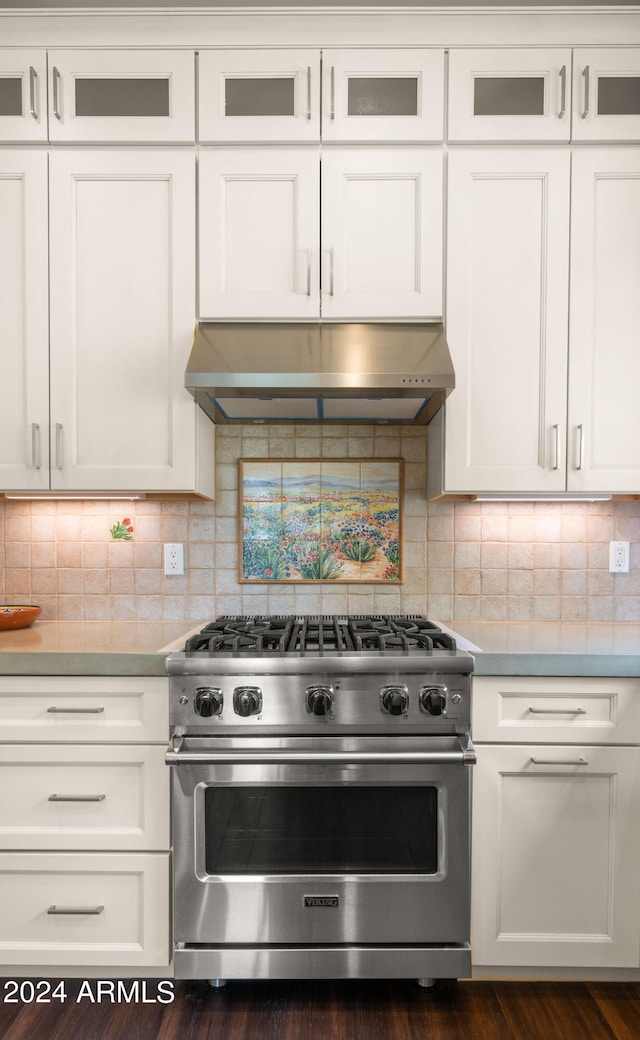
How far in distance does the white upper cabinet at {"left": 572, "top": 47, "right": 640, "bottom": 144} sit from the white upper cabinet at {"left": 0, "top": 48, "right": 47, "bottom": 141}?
1.69m

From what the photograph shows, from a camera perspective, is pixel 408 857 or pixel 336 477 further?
pixel 336 477

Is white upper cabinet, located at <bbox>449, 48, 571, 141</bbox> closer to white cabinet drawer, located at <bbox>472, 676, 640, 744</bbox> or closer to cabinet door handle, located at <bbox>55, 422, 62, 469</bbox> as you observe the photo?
cabinet door handle, located at <bbox>55, 422, 62, 469</bbox>

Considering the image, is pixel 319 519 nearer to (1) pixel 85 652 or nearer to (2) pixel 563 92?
(1) pixel 85 652

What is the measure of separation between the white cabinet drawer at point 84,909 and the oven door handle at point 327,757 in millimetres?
320

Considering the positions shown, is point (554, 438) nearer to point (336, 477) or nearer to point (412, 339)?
point (412, 339)

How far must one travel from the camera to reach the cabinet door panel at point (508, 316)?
2.03 metres

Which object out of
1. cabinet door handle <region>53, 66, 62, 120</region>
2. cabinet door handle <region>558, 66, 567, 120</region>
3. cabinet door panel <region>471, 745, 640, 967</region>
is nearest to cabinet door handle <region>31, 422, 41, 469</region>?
cabinet door handle <region>53, 66, 62, 120</region>

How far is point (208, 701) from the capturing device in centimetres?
172

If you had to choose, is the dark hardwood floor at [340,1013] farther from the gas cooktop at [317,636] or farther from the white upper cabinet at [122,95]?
the white upper cabinet at [122,95]

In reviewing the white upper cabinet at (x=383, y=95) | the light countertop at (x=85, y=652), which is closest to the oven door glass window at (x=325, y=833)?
the light countertop at (x=85, y=652)

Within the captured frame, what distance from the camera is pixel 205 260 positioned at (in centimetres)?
203

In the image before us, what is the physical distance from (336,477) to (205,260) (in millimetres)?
873

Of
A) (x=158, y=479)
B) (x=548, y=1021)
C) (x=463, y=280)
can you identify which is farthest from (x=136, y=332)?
(x=548, y=1021)

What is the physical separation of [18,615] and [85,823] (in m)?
0.73
